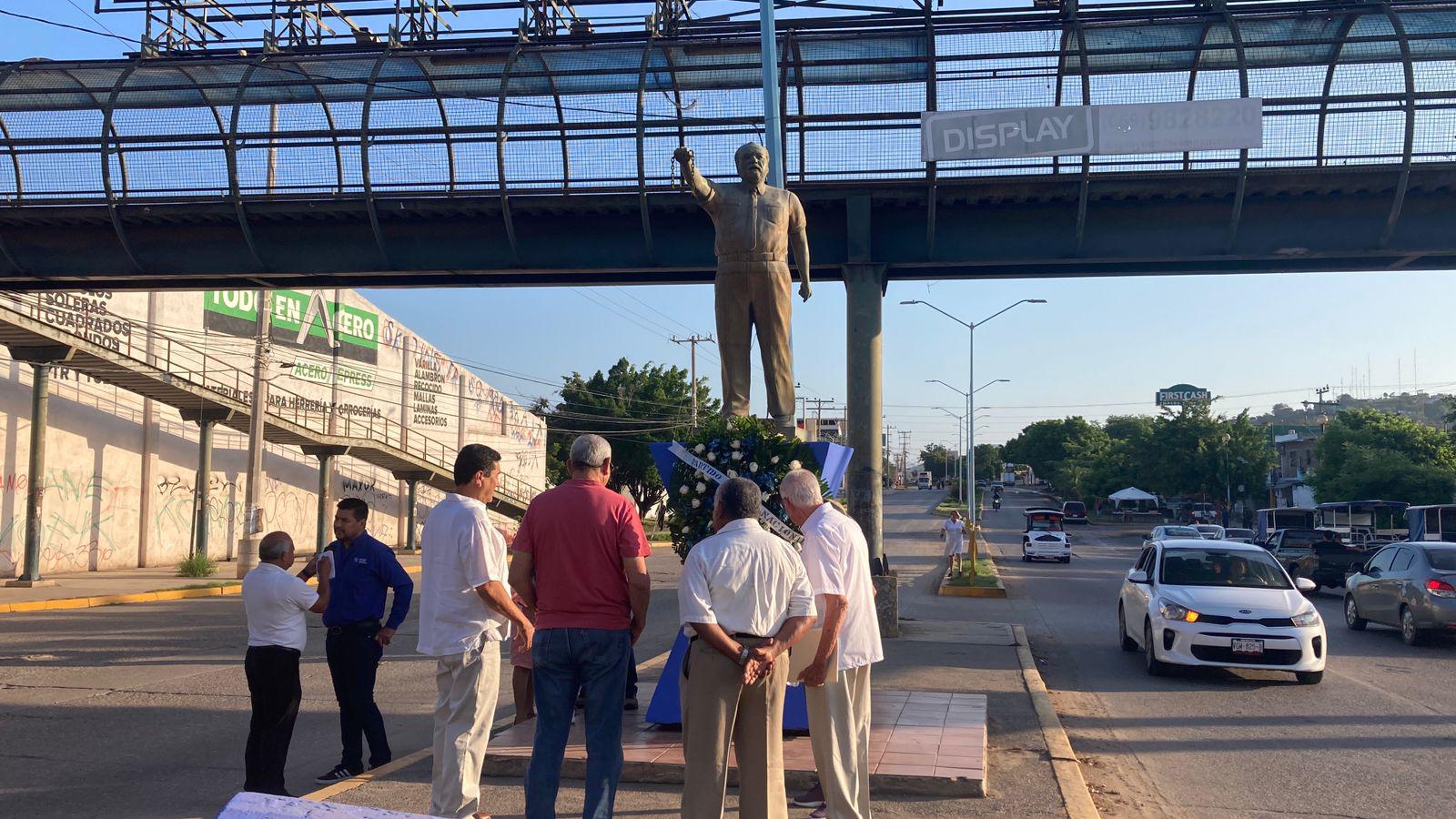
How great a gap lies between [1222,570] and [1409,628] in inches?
198

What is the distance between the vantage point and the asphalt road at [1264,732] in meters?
7.05

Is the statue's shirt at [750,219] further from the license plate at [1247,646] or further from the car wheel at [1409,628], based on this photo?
the car wheel at [1409,628]

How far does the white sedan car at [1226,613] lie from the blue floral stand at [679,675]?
5459 millimetres

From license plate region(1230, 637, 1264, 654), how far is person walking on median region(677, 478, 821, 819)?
7.99m

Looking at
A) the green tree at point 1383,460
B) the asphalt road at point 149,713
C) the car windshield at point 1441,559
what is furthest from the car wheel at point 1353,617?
the green tree at point 1383,460

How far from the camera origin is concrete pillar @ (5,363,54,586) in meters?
22.7

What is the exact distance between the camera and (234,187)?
15656 mm

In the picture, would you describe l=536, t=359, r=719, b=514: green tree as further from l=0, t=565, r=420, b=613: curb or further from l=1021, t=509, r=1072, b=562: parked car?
l=0, t=565, r=420, b=613: curb

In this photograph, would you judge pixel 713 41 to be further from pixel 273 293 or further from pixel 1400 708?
pixel 273 293

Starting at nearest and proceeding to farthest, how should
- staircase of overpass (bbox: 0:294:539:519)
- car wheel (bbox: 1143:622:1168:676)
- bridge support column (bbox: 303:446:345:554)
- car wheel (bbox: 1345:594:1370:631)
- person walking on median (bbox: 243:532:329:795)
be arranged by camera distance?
1. person walking on median (bbox: 243:532:329:795)
2. car wheel (bbox: 1143:622:1168:676)
3. car wheel (bbox: 1345:594:1370:631)
4. staircase of overpass (bbox: 0:294:539:519)
5. bridge support column (bbox: 303:446:345:554)

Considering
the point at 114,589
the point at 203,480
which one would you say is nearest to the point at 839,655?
the point at 114,589

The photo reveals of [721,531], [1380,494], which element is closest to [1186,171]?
[721,531]

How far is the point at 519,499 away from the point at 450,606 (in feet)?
128

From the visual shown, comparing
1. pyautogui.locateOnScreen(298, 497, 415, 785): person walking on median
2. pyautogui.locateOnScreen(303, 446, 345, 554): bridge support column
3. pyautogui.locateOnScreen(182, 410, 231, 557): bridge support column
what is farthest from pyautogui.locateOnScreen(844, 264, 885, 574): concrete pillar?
pyautogui.locateOnScreen(303, 446, 345, 554): bridge support column
